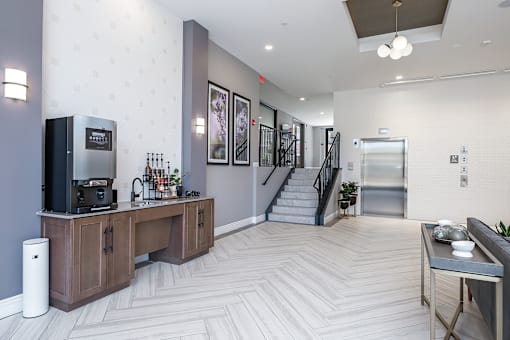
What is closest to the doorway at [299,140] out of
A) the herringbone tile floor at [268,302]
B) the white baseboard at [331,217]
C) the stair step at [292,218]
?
the white baseboard at [331,217]

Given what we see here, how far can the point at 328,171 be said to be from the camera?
26.8 ft

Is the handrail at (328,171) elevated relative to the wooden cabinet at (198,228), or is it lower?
elevated

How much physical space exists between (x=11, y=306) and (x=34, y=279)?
34 centimetres

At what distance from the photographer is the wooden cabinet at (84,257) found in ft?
8.72

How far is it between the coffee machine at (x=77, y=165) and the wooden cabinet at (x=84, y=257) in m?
0.17

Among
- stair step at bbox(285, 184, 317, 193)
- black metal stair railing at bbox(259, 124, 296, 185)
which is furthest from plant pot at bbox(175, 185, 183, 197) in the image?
stair step at bbox(285, 184, 317, 193)

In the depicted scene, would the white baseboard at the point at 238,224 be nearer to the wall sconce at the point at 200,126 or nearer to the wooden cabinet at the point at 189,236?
the wooden cabinet at the point at 189,236

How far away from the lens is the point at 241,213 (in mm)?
6605

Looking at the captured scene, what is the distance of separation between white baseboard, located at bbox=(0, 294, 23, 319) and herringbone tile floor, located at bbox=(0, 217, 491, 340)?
81 mm

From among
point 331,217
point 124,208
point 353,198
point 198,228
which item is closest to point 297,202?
point 331,217

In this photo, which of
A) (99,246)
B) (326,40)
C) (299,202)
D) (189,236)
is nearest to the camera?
(99,246)

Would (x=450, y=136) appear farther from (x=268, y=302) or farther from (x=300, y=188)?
(x=268, y=302)

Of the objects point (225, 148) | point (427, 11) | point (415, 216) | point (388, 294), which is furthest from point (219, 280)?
point (415, 216)

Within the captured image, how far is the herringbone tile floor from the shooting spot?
7.96 feet
